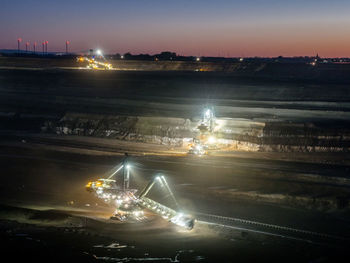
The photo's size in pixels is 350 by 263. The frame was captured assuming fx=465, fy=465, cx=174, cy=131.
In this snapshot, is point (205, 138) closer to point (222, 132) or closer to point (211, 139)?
point (211, 139)

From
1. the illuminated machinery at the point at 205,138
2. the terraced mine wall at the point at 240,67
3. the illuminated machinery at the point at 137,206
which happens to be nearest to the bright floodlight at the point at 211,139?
the illuminated machinery at the point at 205,138

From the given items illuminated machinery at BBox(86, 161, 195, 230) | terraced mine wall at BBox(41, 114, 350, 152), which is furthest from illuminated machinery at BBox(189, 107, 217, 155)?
illuminated machinery at BBox(86, 161, 195, 230)

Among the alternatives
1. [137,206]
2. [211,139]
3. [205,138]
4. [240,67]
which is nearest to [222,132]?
[211,139]

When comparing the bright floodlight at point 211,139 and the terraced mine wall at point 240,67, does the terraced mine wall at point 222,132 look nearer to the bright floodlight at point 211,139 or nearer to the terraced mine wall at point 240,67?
the bright floodlight at point 211,139

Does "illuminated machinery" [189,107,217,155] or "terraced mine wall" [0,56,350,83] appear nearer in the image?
"illuminated machinery" [189,107,217,155]

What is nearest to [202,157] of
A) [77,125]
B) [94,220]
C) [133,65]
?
[94,220]

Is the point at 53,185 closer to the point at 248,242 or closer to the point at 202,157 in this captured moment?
the point at 202,157

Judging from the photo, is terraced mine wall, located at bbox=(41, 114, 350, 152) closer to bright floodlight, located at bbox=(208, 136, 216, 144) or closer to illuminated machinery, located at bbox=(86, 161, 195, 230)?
bright floodlight, located at bbox=(208, 136, 216, 144)
